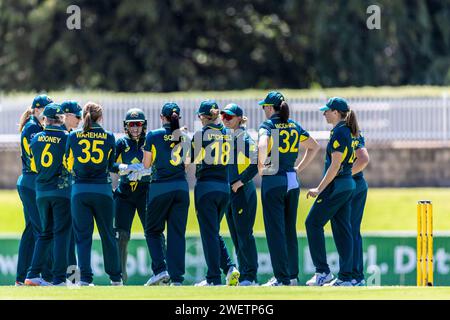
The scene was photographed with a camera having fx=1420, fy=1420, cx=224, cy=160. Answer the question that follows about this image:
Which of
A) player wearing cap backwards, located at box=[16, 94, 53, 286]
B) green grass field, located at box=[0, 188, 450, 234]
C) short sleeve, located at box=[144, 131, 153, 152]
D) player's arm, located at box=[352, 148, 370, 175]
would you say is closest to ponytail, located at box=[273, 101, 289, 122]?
player's arm, located at box=[352, 148, 370, 175]

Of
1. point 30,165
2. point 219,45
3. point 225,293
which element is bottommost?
point 225,293

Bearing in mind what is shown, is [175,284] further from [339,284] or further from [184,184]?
[339,284]

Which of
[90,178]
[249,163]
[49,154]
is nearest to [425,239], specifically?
[249,163]

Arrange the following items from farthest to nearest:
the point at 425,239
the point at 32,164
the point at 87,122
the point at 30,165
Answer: the point at 425,239
the point at 30,165
the point at 32,164
the point at 87,122

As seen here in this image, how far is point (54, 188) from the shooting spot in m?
15.2

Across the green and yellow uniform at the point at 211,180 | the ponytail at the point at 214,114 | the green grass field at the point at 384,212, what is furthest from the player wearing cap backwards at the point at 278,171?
the green grass field at the point at 384,212

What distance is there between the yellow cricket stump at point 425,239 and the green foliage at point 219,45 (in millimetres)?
20423

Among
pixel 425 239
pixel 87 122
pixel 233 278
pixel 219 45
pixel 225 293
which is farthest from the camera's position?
pixel 219 45

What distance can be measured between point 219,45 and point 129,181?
26.3m

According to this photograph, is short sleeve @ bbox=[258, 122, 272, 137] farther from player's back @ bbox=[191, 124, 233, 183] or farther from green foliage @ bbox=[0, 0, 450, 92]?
green foliage @ bbox=[0, 0, 450, 92]

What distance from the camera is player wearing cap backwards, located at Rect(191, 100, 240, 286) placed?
15.1m

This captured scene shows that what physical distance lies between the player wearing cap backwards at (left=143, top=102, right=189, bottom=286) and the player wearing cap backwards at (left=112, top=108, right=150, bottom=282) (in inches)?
13.1
